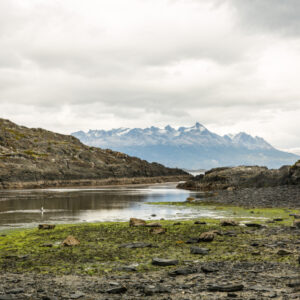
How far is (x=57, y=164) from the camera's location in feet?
484

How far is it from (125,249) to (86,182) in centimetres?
12813

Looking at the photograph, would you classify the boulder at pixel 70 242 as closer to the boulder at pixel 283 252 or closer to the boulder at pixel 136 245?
the boulder at pixel 136 245

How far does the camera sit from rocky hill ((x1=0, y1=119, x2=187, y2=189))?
131625mm

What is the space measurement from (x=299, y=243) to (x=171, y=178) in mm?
164273

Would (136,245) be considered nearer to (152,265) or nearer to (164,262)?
(152,265)

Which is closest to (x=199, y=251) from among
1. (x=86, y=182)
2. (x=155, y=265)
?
(x=155, y=265)

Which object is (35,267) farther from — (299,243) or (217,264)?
(299,243)

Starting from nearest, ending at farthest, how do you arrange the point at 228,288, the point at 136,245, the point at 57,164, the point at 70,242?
the point at 228,288, the point at 136,245, the point at 70,242, the point at 57,164

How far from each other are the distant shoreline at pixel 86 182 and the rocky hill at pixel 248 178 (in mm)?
42955

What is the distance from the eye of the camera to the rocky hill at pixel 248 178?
7919 cm

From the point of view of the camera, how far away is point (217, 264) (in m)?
16.9

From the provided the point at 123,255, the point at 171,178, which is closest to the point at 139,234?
the point at 123,255

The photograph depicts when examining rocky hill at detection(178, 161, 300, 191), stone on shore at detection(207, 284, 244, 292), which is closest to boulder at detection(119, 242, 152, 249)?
stone on shore at detection(207, 284, 244, 292)

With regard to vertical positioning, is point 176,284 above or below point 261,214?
above
